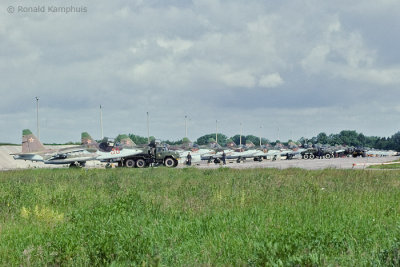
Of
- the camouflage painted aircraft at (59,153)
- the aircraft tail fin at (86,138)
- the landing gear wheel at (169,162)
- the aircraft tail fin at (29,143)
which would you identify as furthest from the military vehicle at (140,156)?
the aircraft tail fin at (29,143)

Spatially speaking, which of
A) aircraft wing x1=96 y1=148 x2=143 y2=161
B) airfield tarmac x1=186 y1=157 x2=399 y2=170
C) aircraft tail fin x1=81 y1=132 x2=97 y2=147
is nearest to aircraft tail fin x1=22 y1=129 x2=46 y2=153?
aircraft tail fin x1=81 y1=132 x2=97 y2=147

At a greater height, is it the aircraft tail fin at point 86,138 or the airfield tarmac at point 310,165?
the aircraft tail fin at point 86,138

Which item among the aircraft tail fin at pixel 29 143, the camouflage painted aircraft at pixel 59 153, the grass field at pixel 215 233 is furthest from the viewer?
the aircraft tail fin at pixel 29 143

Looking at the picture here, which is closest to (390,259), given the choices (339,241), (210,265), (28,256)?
(339,241)

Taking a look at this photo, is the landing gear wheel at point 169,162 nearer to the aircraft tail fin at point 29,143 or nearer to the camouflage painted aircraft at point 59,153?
the camouflage painted aircraft at point 59,153

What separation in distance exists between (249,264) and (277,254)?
0.41 metres

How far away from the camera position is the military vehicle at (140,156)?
135 ft

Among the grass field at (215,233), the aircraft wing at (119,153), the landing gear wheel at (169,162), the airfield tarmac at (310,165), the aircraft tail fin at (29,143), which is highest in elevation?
the aircraft tail fin at (29,143)

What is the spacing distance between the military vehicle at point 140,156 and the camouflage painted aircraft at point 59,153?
124 cm

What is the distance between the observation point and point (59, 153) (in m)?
42.1

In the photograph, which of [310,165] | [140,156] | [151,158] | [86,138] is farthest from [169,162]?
[310,165]

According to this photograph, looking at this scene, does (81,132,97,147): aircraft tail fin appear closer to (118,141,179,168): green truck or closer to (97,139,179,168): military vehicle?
(97,139,179,168): military vehicle

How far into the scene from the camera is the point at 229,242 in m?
5.89

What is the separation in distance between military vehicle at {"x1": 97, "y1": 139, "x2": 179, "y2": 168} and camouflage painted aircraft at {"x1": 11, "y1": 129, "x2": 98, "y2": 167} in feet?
4.08
